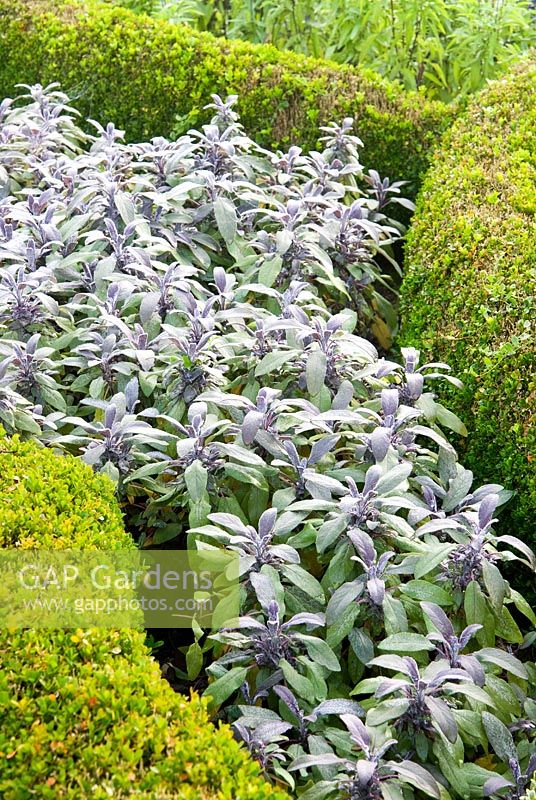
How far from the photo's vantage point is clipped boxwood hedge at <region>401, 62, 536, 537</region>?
9.55 feet

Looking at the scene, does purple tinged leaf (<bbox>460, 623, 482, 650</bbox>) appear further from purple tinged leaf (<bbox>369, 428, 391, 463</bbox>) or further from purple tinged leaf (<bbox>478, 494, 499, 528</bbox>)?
purple tinged leaf (<bbox>369, 428, 391, 463</bbox>)

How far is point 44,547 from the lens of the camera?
2.19m

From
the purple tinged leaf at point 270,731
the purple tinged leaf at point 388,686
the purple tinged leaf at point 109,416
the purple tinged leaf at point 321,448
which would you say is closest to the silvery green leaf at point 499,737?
the purple tinged leaf at point 388,686

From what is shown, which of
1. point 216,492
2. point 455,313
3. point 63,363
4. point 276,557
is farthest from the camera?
point 455,313

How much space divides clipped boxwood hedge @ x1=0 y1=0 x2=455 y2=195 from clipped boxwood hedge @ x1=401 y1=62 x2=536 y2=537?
0.48 m

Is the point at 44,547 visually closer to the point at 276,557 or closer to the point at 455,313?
the point at 276,557

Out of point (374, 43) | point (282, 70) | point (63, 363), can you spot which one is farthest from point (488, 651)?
point (374, 43)

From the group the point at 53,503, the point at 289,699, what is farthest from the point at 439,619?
the point at 53,503

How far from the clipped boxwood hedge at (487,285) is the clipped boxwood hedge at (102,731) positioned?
140 cm

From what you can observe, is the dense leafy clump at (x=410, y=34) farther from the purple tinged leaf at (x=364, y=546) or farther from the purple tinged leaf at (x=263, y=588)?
the purple tinged leaf at (x=263, y=588)

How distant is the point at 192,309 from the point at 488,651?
1.53 meters

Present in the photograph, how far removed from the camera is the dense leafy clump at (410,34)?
541 cm

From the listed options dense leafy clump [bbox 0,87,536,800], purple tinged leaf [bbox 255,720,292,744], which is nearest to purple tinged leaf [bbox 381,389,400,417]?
dense leafy clump [bbox 0,87,536,800]

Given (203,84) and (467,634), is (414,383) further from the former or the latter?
(203,84)
